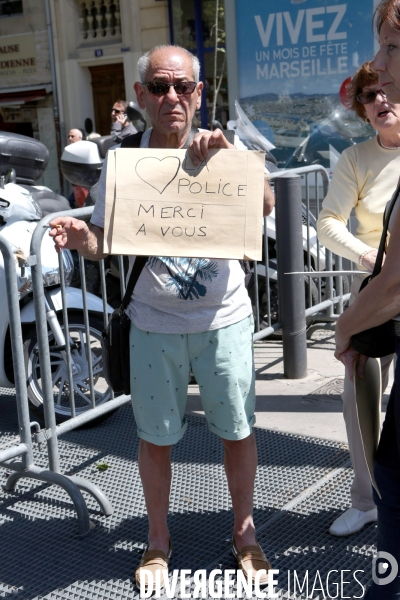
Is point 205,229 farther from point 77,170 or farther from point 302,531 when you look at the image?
point 77,170

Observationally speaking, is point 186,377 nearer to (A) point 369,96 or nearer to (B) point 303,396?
(A) point 369,96

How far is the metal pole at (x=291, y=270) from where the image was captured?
4.65 metres

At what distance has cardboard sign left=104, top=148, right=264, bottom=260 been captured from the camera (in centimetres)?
251

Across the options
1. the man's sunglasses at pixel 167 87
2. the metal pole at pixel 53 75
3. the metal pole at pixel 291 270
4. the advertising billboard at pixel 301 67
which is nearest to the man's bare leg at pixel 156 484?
the man's sunglasses at pixel 167 87

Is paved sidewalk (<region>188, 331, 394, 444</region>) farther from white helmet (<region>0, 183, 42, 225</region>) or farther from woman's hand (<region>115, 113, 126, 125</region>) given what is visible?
woman's hand (<region>115, 113, 126, 125</region>)

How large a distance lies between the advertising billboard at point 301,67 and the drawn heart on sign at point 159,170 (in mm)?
6053

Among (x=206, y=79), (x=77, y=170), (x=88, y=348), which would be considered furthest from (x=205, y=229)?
(x=206, y=79)

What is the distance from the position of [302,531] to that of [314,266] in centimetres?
285

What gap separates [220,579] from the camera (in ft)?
9.18

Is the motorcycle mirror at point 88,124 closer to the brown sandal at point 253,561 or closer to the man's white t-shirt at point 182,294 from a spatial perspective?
the man's white t-shirt at point 182,294

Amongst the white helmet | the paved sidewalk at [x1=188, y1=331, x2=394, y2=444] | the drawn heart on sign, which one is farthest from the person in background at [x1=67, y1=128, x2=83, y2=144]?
the drawn heart on sign

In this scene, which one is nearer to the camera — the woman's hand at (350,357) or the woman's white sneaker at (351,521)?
the woman's hand at (350,357)

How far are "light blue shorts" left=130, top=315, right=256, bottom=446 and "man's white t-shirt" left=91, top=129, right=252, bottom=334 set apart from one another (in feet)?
0.13

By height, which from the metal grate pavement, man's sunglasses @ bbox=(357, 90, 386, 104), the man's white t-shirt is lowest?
the metal grate pavement
